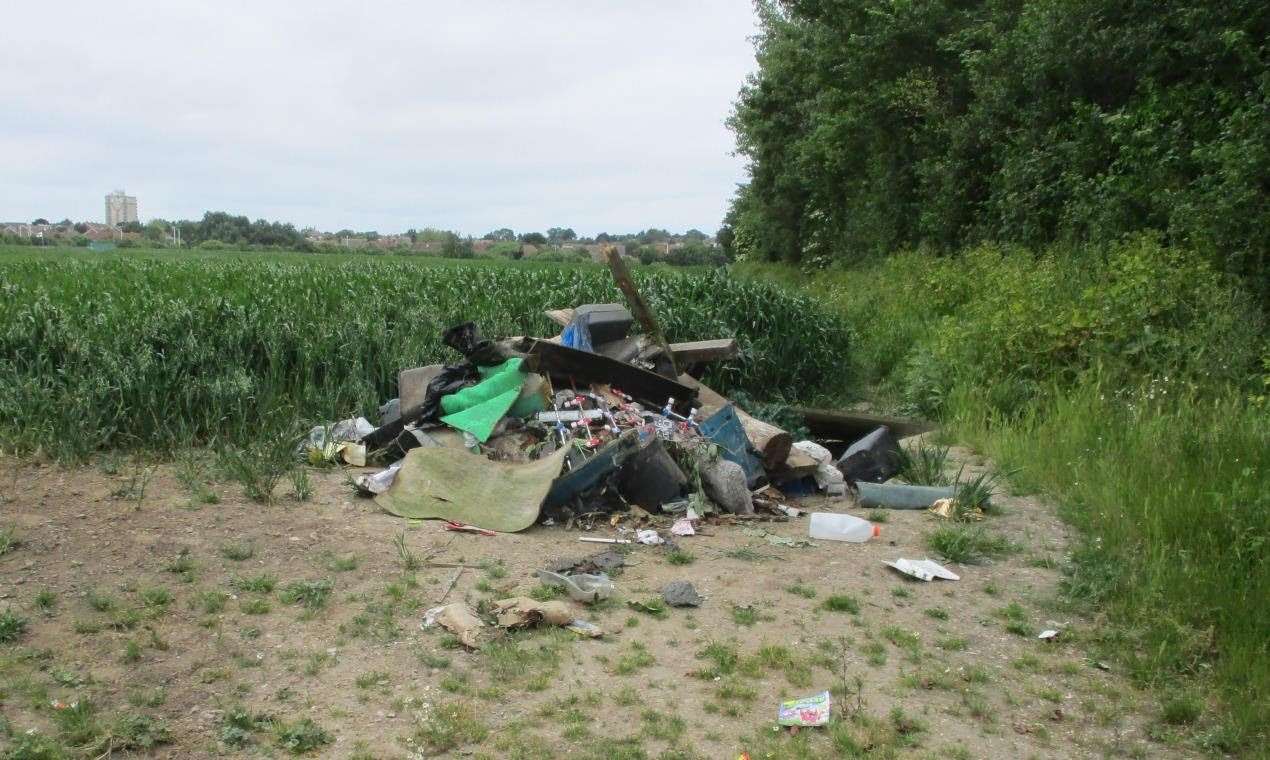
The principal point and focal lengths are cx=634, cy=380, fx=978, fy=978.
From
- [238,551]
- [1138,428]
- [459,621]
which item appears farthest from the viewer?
[1138,428]

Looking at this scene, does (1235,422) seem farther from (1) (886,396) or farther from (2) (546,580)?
(1) (886,396)

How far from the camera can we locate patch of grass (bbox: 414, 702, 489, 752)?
3.56 metres

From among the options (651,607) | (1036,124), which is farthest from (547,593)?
(1036,124)

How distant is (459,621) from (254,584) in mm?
1163

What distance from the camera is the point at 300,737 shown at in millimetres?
3551

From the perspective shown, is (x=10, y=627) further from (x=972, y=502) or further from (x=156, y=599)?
(x=972, y=502)

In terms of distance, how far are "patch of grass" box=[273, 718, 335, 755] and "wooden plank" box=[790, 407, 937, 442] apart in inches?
268

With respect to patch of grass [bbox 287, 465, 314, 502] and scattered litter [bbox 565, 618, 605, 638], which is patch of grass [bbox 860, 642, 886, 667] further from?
patch of grass [bbox 287, 465, 314, 502]

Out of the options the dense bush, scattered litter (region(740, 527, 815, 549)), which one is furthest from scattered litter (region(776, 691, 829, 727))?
the dense bush

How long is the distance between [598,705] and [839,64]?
21.2 metres

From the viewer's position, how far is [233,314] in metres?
9.28

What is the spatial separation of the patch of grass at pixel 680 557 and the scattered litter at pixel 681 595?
0.48m

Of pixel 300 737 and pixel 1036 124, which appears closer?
pixel 300 737

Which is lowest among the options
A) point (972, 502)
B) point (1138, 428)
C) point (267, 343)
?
point (972, 502)
